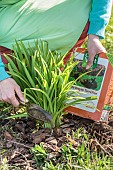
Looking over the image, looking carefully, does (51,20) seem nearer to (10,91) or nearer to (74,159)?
(10,91)

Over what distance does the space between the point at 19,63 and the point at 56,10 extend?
392mm

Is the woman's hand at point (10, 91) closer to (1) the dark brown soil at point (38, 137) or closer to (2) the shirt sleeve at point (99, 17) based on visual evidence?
(1) the dark brown soil at point (38, 137)

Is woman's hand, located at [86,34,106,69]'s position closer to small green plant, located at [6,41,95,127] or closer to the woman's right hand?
small green plant, located at [6,41,95,127]

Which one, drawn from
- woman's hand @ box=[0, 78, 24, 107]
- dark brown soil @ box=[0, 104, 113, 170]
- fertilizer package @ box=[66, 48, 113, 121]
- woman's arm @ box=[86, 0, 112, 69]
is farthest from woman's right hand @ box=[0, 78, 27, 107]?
woman's arm @ box=[86, 0, 112, 69]

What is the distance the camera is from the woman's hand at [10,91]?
2.04 metres

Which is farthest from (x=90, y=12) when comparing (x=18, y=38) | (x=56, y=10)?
(x=18, y=38)

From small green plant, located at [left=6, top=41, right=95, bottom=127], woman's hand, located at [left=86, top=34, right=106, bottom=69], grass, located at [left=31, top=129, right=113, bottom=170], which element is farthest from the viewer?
woman's hand, located at [left=86, top=34, right=106, bottom=69]

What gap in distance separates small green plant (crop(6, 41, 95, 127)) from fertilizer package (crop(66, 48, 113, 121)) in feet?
0.36

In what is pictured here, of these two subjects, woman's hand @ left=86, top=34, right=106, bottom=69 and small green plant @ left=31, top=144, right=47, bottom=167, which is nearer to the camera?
small green plant @ left=31, top=144, right=47, bottom=167

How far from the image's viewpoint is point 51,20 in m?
2.30

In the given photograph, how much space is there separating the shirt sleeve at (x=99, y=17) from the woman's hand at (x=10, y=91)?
0.48m

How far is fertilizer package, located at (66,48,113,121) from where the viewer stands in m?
2.21

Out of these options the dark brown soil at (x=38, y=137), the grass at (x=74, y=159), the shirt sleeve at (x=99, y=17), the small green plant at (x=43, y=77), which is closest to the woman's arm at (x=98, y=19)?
the shirt sleeve at (x=99, y=17)

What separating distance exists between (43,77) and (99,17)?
45cm
